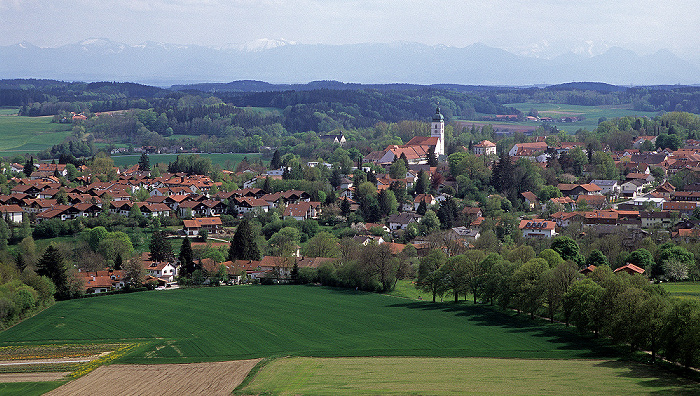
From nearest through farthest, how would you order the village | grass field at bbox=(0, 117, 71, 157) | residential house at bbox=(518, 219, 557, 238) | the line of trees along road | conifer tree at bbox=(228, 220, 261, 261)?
the line of trees along road
conifer tree at bbox=(228, 220, 261, 261)
the village
residential house at bbox=(518, 219, 557, 238)
grass field at bbox=(0, 117, 71, 157)

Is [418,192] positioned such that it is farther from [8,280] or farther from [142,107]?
[142,107]

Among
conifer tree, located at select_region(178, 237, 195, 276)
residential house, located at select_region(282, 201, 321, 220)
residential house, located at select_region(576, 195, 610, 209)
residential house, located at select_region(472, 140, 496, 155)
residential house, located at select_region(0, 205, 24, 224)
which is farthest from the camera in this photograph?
residential house, located at select_region(472, 140, 496, 155)

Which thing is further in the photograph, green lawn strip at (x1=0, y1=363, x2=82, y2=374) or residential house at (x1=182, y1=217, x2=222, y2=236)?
residential house at (x1=182, y1=217, x2=222, y2=236)

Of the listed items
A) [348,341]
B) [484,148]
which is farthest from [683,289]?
[484,148]

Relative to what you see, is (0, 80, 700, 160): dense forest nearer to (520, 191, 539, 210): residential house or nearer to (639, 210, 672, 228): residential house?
(520, 191, 539, 210): residential house

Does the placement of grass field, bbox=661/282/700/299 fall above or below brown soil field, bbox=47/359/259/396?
above

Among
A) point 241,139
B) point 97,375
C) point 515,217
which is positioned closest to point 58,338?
point 97,375

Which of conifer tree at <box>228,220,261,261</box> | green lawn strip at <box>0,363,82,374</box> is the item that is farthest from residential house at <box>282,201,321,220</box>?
green lawn strip at <box>0,363,82,374</box>

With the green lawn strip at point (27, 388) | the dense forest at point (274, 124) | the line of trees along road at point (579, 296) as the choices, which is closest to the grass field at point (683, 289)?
the line of trees along road at point (579, 296)

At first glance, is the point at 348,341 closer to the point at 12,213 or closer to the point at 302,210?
the point at 302,210
